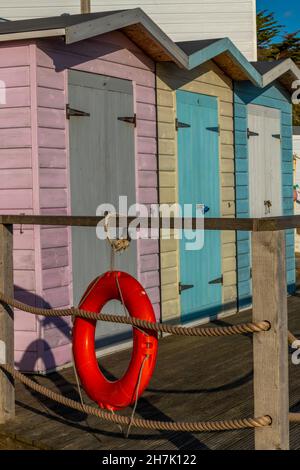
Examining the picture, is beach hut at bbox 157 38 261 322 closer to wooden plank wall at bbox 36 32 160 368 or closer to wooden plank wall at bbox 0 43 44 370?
wooden plank wall at bbox 36 32 160 368

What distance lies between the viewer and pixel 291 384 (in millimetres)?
5629

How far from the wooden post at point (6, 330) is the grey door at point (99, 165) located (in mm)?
1432

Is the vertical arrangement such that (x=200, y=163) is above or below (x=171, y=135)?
below

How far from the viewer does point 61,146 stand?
607cm

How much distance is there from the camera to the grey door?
6.25 metres

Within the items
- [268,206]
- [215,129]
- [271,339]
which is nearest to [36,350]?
[271,339]

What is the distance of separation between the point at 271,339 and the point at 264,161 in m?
6.31

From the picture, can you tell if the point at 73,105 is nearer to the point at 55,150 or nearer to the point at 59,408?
the point at 55,150

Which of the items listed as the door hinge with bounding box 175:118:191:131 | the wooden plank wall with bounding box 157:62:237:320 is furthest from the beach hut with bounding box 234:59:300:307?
the door hinge with bounding box 175:118:191:131

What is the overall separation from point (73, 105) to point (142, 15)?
3.49 ft

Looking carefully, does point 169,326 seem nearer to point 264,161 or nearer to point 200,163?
point 200,163

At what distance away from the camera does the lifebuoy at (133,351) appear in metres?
3.92

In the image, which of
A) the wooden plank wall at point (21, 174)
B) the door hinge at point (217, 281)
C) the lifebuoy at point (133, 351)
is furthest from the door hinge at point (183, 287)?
the lifebuoy at point (133, 351)
